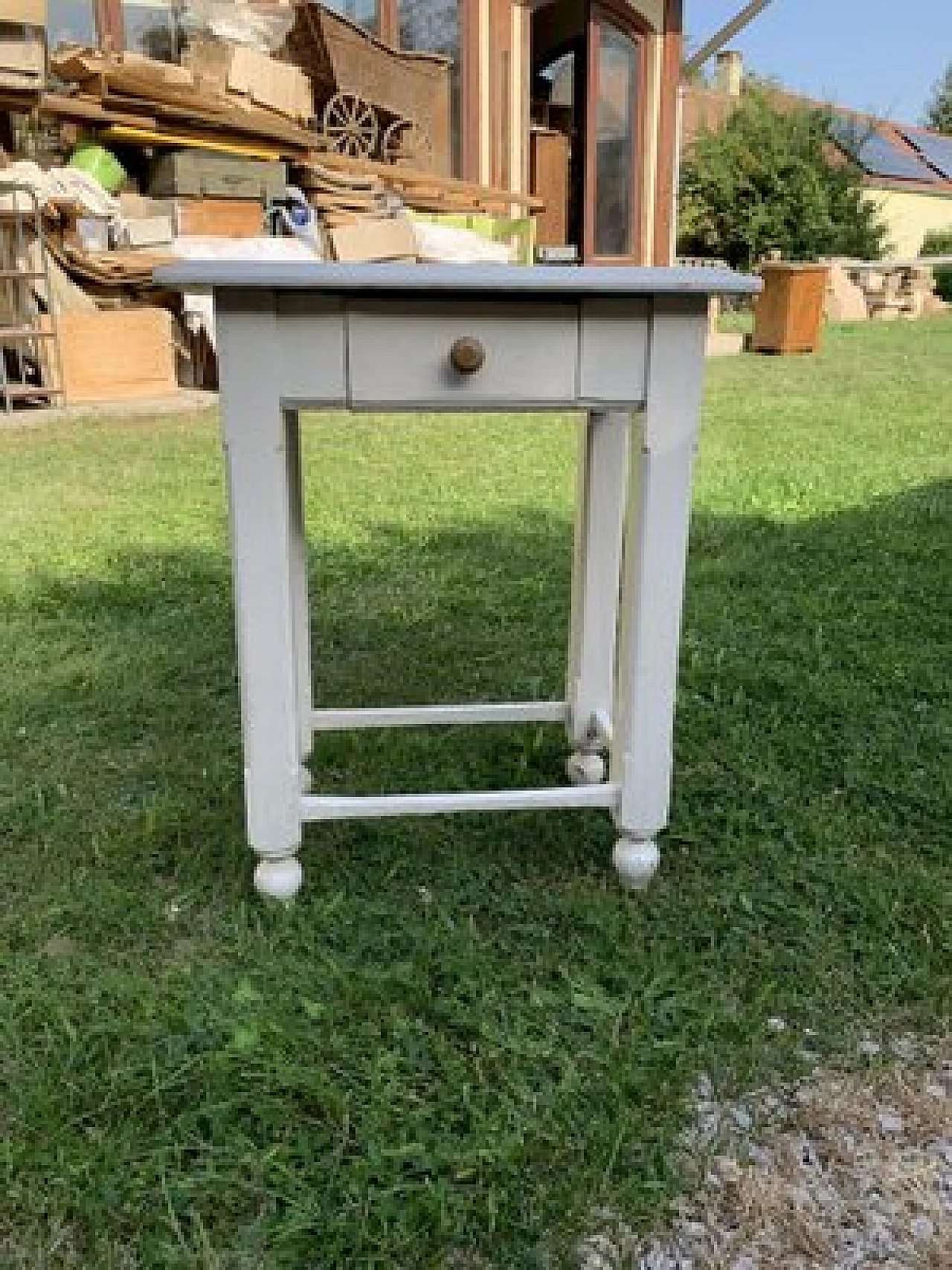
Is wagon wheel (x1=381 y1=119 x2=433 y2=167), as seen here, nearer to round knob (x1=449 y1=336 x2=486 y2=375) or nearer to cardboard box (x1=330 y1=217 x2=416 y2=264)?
cardboard box (x1=330 y1=217 x2=416 y2=264)

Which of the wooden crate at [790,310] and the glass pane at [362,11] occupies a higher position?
the glass pane at [362,11]

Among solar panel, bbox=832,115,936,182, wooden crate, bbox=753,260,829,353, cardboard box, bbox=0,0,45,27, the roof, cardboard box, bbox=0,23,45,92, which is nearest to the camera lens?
cardboard box, bbox=0,0,45,27

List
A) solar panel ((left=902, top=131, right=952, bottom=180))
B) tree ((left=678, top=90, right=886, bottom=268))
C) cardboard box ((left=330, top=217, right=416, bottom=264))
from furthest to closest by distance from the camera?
solar panel ((left=902, top=131, right=952, bottom=180)), tree ((left=678, top=90, right=886, bottom=268)), cardboard box ((left=330, top=217, right=416, bottom=264))

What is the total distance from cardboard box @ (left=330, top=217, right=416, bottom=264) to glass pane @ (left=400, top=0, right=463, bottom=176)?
2741mm

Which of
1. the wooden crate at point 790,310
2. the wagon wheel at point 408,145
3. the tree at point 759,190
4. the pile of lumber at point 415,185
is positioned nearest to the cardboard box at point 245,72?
the pile of lumber at point 415,185

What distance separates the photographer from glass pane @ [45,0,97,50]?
7.29 metres

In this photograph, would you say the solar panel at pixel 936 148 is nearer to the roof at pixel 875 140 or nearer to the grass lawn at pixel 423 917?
the roof at pixel 875 140

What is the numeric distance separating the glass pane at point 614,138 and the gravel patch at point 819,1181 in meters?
9.53

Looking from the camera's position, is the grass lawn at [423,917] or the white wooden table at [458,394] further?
the white wooden table at [458,394]

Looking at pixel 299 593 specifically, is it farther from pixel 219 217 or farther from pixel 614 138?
pixel 614 138

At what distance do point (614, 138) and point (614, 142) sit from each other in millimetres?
39

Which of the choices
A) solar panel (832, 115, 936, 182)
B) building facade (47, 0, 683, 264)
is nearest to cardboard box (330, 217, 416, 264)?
building facade (47, 0, 683, 264)

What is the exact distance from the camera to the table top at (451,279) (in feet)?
3.85

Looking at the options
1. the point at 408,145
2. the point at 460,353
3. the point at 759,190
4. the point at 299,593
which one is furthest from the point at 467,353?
the point at 759,190
